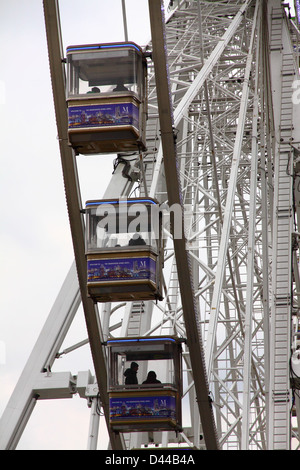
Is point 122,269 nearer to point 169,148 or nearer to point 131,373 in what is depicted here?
point 131,373

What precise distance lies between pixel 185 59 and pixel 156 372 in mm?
11381

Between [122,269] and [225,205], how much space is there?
5.84 m

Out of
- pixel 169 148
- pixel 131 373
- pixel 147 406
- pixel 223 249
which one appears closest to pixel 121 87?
pixel 169 148

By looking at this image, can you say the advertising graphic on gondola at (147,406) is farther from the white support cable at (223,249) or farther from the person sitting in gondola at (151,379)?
the white support cable at (223,249)

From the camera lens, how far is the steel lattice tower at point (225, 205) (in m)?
26.3

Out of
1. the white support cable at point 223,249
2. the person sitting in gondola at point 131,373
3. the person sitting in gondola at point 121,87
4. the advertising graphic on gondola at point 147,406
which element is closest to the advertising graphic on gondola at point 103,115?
the person sitting in gondola at point 121,87

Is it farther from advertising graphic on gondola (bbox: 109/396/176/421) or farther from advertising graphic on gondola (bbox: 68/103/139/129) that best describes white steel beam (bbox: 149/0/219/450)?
advertising graphic on gondola (bbox: 109/396/176/421)

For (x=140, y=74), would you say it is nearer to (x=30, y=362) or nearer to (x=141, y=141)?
(x=141, y=141)

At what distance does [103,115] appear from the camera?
23828mm

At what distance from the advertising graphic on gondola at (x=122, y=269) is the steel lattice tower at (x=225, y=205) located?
0.94 meters

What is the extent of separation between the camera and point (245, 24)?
33.8m

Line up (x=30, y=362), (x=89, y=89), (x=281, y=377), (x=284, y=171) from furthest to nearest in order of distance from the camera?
(x=284, y=171), (x=281, y=377), (x=30, y=362), (x=89, y=89)

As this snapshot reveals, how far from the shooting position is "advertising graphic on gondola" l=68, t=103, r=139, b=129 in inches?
936
